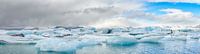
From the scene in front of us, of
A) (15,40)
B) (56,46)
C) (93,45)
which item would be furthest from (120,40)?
(56,46)

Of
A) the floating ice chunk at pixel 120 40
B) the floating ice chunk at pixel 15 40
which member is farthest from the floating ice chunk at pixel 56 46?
the floating ice chunk at pixel 15 40

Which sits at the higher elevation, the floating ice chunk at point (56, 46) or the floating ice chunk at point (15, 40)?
the floating ice chunk at point (56, 46)

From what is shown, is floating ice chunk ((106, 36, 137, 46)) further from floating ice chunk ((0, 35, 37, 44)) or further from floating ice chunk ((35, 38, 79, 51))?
floating ice chunk ((35, 38, 79, 51))

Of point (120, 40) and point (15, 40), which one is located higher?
point (15, 40)

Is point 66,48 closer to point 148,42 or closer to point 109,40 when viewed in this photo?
point 109,40

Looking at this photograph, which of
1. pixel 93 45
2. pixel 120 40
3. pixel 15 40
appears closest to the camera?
pixel 93 45

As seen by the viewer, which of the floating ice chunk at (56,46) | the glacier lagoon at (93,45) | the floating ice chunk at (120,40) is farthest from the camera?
Result: the floating ice chunk at (120,40)

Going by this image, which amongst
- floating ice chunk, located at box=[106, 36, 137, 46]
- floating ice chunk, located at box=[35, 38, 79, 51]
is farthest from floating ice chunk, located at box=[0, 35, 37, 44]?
floating ice chunk, located at box=[35, 38, 79, 51]

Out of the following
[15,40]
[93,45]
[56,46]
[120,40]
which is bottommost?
[93,45]

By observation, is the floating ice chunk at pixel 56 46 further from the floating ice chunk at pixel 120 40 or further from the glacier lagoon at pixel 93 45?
the floating ice chunk at pixel 120 40

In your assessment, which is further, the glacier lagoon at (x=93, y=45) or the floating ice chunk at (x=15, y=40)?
the floating ice chunk at (x=15, y=40)

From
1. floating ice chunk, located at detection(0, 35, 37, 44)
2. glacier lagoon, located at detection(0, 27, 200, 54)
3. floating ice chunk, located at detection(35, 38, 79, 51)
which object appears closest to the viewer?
floating ice chunk, located at detection(35, 38, 79, 51)

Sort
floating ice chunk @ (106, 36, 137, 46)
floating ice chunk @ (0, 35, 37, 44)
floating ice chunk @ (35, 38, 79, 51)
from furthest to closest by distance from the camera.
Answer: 1. floating ice chunk @ (0, 35, 37, 44)
2. floating ice chunk @ (106, 36, 137, 46)
3. floating ice chunk @ (35, 38, 79, 51)

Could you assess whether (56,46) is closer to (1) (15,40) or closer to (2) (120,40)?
(2) (120,40)
